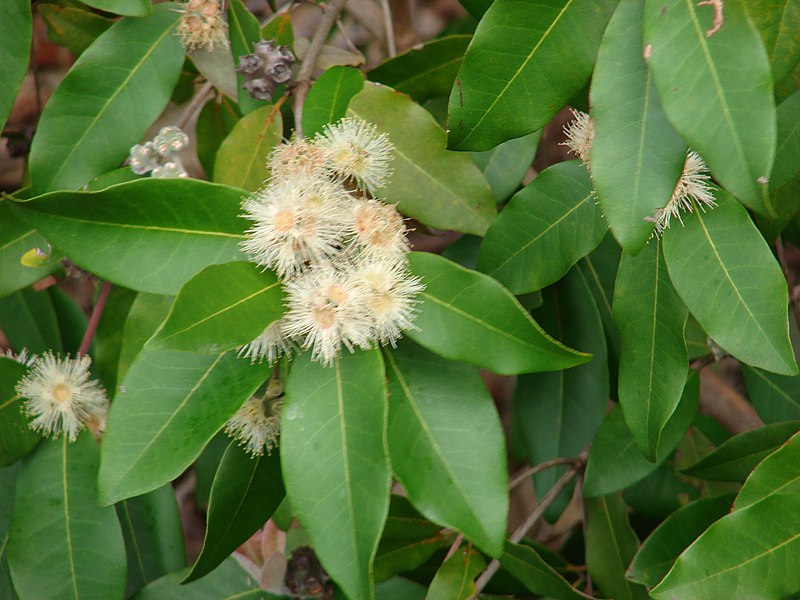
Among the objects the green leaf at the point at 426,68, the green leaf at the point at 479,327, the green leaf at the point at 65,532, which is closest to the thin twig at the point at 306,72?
the green leaf at the point at 426,68

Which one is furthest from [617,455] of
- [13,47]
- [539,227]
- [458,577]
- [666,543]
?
[13,47]

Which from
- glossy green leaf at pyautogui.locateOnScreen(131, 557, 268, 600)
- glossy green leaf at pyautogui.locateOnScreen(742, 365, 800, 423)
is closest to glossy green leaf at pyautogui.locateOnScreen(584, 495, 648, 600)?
glossy green leaf at pyautogui.locateOnScreen(742, 365, 800, 423)

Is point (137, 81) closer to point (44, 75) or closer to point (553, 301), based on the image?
point (553, 301)

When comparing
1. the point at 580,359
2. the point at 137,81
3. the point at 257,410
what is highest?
the point at 137,81

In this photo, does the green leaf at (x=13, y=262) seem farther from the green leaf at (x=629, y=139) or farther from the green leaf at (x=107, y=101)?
the green leaf at (x=629, y=139)

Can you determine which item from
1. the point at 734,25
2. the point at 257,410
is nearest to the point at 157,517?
the point at 257,410

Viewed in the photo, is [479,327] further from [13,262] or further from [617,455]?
[13,262]

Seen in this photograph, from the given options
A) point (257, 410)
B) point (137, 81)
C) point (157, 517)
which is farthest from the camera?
point (157, 517)
